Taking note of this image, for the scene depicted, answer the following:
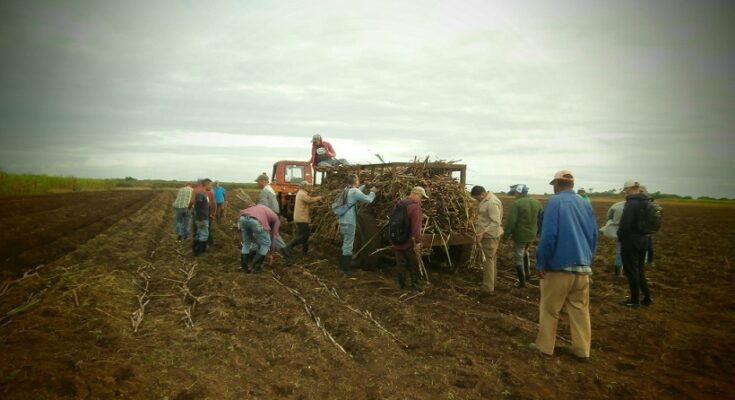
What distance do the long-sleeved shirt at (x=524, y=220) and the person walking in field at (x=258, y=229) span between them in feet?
14.6

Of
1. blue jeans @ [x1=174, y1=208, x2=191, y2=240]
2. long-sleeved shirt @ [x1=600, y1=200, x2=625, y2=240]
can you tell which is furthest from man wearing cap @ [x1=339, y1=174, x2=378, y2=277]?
blue jeans @ [x1=174, y1=208, x2=191, y2=240]

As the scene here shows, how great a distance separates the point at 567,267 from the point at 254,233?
5.64 m

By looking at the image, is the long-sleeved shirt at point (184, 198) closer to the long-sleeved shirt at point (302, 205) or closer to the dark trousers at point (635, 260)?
the long-sleeved shirt at point (302, 205)

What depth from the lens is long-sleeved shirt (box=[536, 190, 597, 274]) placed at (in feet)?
14.5

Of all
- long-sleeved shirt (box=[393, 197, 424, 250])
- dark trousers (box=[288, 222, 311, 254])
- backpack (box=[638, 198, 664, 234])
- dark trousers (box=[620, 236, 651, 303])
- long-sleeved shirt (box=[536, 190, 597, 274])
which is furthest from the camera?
dark trousers (box=[288, 222, 311, 254])

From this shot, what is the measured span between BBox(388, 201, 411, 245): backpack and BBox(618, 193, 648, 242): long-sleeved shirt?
3451 mm

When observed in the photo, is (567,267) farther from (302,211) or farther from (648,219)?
(302,211)

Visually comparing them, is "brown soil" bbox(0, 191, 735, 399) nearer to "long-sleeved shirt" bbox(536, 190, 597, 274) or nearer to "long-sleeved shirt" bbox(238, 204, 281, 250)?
"long-sleeved shirt" bbox(238, 204, 281, 250)

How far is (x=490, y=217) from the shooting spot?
691cm

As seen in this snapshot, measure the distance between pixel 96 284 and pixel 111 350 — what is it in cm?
318

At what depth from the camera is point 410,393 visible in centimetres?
367

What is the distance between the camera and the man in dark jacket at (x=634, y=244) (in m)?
6.29

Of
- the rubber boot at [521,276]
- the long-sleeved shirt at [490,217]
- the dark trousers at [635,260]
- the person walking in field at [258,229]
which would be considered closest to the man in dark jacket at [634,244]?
the dark trousers at [635,260]

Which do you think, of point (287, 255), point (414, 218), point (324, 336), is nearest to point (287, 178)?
point (287, 255)
